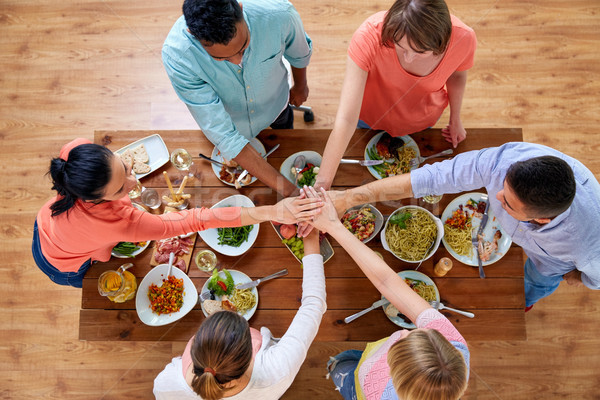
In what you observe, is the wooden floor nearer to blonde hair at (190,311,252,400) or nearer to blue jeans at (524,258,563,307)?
blue jeans at (524,258,563,307)

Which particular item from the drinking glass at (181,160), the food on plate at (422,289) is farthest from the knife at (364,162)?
the drinking glass at (181,160)

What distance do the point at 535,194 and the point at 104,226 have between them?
71.0 inches

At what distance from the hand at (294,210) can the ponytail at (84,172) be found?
31.1 inches

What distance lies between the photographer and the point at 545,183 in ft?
4.83

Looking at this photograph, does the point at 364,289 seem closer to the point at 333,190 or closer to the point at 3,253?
the point at 333,190

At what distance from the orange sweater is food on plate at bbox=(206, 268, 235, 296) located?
247mm

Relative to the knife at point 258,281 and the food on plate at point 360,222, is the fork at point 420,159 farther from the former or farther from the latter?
the knife at point 258,281

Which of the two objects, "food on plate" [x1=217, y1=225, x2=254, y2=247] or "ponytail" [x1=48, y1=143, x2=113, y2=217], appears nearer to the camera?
"ponytail" [x1=48, y1=143, x2=113, y2=217]

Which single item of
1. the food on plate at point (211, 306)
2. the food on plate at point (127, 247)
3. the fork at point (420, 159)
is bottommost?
the food on plate at point (211, 306)

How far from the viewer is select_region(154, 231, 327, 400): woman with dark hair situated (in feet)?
4.84

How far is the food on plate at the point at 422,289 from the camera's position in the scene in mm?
1933

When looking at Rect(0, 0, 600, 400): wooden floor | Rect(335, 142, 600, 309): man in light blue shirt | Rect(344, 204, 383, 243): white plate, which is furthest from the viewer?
Rect(0, 0, 600, 400): wooden floor

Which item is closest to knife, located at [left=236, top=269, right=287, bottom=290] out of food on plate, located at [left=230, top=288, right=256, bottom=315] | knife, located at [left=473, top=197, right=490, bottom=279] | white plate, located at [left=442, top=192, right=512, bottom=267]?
food on plate, located at [left=230, top=288, right=256, bottom=315]

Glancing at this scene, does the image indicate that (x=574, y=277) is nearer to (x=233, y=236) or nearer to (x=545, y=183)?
(x=545, y=183)
